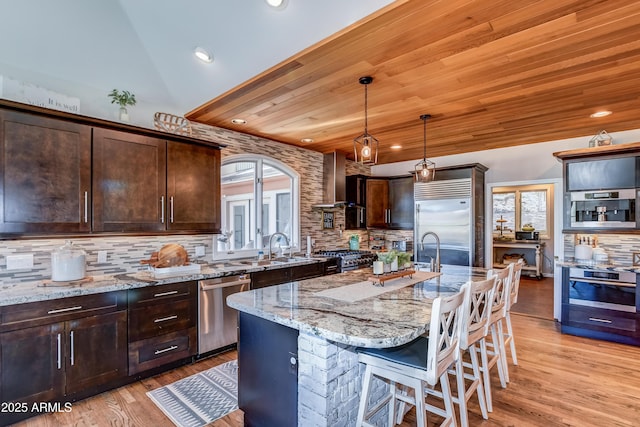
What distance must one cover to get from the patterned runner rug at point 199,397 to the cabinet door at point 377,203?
3.67m

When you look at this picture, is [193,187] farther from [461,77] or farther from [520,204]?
[520,204]

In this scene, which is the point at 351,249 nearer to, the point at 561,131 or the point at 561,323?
the point at 561,323

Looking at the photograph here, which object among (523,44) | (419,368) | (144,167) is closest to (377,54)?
(523,44)

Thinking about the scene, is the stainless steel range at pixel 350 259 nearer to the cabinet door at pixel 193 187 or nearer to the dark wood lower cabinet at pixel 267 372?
the cabinet door at pixel 193 187

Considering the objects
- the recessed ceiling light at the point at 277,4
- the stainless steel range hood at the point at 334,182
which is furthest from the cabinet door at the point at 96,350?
the stainless steel range hood at the point at 334,182

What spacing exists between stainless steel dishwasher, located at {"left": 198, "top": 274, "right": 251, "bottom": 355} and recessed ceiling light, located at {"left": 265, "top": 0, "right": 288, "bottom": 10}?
7.99ft

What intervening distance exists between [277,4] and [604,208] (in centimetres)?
451

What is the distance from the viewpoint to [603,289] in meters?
3.76

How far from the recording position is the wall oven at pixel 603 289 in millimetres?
3609

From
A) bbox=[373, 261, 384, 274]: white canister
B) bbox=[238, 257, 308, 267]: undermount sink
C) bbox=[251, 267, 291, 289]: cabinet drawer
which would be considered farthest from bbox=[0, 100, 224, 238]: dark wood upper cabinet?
bbox=[373, 261, 384, 274]: white canister

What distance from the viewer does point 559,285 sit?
4.48 m

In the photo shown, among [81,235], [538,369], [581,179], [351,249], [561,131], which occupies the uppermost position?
[561,131]

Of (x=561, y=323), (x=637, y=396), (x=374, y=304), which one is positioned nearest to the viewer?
(x=374, y=304)

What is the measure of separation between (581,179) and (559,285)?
1505 millimetres
